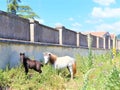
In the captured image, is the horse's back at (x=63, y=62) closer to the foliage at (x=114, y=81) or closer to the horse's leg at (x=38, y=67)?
the horse's leg at (x=38, y=67)

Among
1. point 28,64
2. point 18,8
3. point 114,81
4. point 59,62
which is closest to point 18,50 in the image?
point 28,64

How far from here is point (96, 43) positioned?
103ft

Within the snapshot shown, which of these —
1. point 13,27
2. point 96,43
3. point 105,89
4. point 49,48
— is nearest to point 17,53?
point 13,27

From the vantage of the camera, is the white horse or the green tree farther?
the green tree

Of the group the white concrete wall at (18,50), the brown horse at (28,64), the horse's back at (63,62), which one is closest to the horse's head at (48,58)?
the horse's back at (63,62)

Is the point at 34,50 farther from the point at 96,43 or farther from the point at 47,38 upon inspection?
the point at 96,43

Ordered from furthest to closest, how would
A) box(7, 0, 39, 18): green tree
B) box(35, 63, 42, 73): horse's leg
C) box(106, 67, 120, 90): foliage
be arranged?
box(7, 0, 39, 18): green tree
box(35, 63, 42, 73): horse's leg
box(106, 67, 120, 90): foliage

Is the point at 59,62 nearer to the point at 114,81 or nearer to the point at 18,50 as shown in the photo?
the point at 18,50

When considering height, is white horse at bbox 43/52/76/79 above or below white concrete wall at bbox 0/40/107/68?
below

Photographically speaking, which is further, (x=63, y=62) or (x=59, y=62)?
(x=63, y=62)

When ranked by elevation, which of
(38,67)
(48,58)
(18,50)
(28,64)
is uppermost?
(18,50)

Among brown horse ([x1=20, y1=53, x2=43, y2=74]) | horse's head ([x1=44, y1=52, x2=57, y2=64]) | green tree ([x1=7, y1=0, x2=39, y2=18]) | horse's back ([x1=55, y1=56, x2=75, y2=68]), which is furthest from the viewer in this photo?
green tree ([x1=7, y1=0, x2=39, y2=18])

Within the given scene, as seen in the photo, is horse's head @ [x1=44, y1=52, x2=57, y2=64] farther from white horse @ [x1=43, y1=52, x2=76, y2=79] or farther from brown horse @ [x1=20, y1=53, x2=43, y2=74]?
brown horse @ [x1=20, y1=53, x2=43, y2=74]

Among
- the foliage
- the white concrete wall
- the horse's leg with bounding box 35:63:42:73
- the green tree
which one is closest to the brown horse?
the horse's leg with bounding box 35:63:42:73
